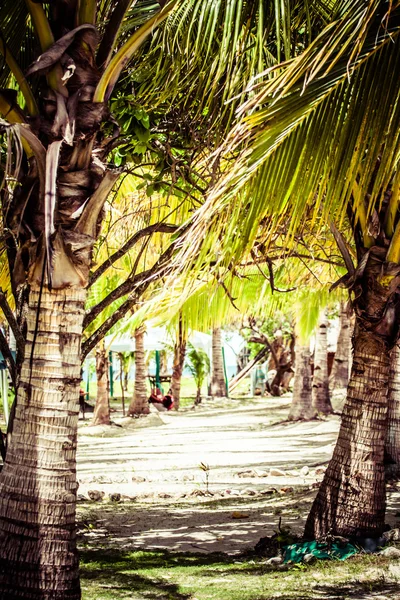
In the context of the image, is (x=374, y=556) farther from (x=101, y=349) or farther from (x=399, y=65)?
(x=101, y=349)

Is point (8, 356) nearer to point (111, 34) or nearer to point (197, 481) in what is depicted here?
point (111, 34)

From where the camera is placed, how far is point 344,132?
4137mm

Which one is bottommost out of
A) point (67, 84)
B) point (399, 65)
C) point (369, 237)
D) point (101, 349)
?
point (101, 349)

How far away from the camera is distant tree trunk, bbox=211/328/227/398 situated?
2799 centimetres

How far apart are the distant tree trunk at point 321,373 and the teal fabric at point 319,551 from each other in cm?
1336

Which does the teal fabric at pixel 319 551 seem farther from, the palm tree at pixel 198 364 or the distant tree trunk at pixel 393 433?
the palm tree at pixel 198 364

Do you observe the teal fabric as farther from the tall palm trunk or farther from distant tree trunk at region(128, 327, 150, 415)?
distant tree trunk at region(128, 327, 150, 415)

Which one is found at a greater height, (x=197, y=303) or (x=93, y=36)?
(x=93, y=36)

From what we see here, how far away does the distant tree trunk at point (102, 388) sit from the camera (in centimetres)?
1936

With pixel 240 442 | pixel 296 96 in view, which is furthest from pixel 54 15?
pixel 240 442

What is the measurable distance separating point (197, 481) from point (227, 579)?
18.5 feet

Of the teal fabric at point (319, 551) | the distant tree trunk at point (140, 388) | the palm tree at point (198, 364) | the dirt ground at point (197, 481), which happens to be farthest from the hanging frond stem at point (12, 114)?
the palm tree at point (198, 364)

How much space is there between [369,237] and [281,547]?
8.03ft

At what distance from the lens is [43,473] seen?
3838 millimetres
